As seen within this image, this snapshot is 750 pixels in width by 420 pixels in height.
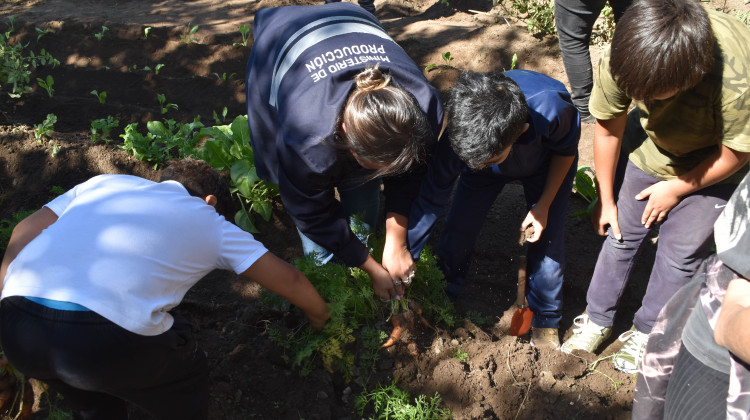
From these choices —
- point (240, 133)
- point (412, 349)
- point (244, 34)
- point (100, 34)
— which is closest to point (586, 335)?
point (412, 349)

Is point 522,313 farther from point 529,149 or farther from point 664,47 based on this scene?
point 664,47

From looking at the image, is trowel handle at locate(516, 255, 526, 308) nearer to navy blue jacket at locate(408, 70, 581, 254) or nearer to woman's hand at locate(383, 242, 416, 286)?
navy blue jacket at locate(408, 70, 581, 254)

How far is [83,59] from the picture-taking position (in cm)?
623

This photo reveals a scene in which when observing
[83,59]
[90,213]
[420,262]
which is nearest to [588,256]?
[420,262]

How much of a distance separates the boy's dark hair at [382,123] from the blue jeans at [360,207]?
2.58 ft

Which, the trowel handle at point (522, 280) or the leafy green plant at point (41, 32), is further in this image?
the leafy green plant at point (41, 32)

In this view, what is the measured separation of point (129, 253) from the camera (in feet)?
5.91

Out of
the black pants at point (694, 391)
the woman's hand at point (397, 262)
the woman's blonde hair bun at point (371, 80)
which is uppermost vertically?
the woman's blonde hair bun at point (371, 80)

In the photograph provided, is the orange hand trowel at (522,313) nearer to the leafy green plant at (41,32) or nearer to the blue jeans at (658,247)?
the blue jeans at (658,247)

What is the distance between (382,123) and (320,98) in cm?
32

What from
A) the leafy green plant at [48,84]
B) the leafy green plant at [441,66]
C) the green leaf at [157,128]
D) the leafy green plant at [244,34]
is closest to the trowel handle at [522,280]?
the green leaf at [157,128]

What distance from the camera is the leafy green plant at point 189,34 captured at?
621cm

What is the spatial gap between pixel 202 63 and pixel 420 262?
4188mm

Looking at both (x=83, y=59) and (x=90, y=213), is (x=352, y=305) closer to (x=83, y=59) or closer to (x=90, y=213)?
(x=90, y=213)
